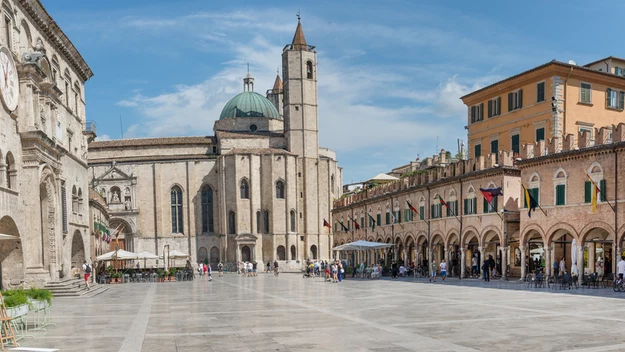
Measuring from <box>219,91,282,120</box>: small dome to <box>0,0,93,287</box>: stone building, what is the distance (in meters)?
49.5

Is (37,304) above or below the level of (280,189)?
below

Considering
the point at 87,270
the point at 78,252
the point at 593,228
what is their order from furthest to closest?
the point at 78,252
the point at 87,270
the point at 593,228

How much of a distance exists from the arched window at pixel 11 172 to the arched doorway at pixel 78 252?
12851 millimetres

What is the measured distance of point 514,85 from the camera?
40719mm

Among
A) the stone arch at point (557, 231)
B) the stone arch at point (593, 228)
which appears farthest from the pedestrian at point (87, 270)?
the stone arch at point (593, 228)

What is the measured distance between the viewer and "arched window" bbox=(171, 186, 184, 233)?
74175 millimetres

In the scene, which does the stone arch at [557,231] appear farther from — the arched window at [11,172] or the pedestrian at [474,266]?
the arched window at [11,172]

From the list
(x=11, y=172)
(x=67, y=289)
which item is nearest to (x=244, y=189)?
(x=67, y=289)

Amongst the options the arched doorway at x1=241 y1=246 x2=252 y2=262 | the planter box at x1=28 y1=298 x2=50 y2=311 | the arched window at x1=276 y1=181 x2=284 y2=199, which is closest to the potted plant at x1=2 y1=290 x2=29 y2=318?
the planter box at x1=28 y1=298 x2=50 y2=311

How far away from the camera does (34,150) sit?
2694 centimetres

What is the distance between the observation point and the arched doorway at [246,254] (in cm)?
7156

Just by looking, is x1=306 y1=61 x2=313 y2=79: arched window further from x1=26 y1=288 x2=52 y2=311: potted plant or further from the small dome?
x1=26 y1=288 x2=52 y2=311: potted plant

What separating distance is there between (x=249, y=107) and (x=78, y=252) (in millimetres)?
50114

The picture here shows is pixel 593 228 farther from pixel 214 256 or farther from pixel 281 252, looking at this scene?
pixel 214 256
